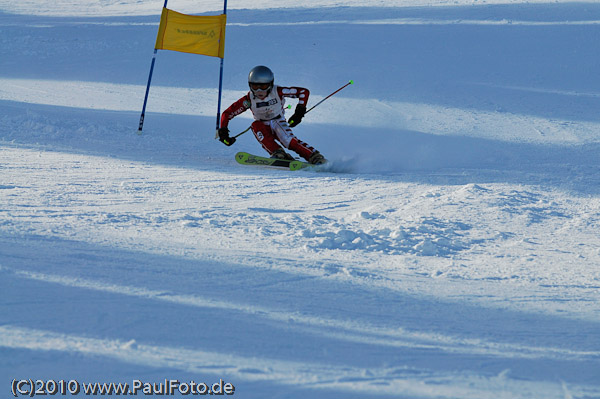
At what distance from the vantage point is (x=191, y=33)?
9078 mm

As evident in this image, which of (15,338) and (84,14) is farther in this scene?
(84,14)

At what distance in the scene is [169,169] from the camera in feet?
21.4

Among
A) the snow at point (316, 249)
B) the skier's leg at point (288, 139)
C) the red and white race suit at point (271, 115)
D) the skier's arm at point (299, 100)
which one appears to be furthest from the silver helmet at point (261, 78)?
the snow at point (316, 249)

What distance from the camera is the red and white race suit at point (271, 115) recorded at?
7.53 m

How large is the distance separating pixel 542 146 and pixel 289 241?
17.4ft

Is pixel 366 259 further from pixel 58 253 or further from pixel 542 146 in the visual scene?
pixel 542 146

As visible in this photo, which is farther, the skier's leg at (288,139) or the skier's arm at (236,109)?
the skier's arm at (236,109)

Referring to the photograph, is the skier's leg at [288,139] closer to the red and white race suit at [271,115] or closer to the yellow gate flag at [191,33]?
the red and white race suit at [271,115]

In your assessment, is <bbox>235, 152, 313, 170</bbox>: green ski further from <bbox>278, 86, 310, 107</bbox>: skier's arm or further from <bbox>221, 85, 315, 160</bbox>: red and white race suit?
<bbox>278, 86, 310, 107</bbox>: skier's arm

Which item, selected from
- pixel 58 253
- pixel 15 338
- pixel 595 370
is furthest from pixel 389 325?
pixel 58 253

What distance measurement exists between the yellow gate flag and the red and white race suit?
176 centimetres

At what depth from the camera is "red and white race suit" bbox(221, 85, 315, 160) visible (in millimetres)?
7527

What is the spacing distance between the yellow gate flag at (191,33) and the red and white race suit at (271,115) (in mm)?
1756

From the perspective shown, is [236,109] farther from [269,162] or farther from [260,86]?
[269,162]
